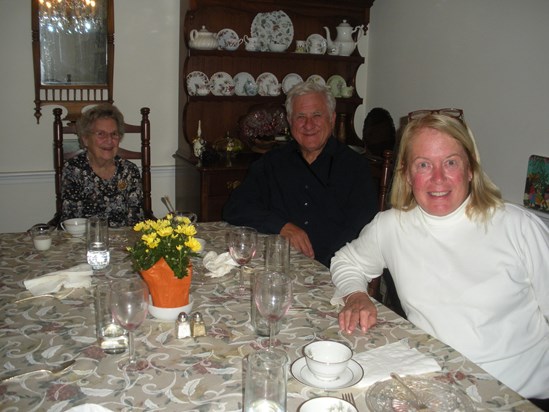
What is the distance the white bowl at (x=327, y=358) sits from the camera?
1065 mm

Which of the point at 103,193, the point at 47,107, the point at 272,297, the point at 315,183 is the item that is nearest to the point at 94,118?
the point at 103,193

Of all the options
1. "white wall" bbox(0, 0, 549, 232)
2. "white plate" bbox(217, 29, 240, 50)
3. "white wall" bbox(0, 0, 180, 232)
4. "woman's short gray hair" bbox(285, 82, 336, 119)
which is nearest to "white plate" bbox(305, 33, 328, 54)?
"white wall" bbox(0, 0, 549, 232)

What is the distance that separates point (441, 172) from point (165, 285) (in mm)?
827

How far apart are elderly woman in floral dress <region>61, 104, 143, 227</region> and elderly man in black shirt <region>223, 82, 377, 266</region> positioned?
650mm

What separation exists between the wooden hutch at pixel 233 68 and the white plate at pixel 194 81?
1.7 inches

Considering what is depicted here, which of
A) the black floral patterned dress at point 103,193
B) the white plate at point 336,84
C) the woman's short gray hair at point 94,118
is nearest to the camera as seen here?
the black floral patterned dress at point 103,193

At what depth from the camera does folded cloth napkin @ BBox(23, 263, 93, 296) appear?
1507 millimetres

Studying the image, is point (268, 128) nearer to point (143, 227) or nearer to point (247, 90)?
point (247, 90)

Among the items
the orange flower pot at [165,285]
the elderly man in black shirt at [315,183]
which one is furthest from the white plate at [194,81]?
the orange flower pot at [165,285]

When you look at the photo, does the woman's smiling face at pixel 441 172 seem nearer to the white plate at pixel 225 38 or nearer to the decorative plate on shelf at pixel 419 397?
the decorative plate on shelf at pixel 419 397

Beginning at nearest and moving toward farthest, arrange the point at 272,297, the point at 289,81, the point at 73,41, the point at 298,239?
the point at 272,297 < the point at 298,239 < the point at 73,41 < the point at 289,81

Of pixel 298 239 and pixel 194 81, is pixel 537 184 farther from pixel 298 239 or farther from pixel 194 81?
pixel 194 81

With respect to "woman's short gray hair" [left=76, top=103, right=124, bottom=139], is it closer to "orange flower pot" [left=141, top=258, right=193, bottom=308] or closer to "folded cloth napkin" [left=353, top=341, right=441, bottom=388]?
"orange flower pot" [left=141, top=258, right=193, bottom=308]

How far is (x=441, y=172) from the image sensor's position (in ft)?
4.85
